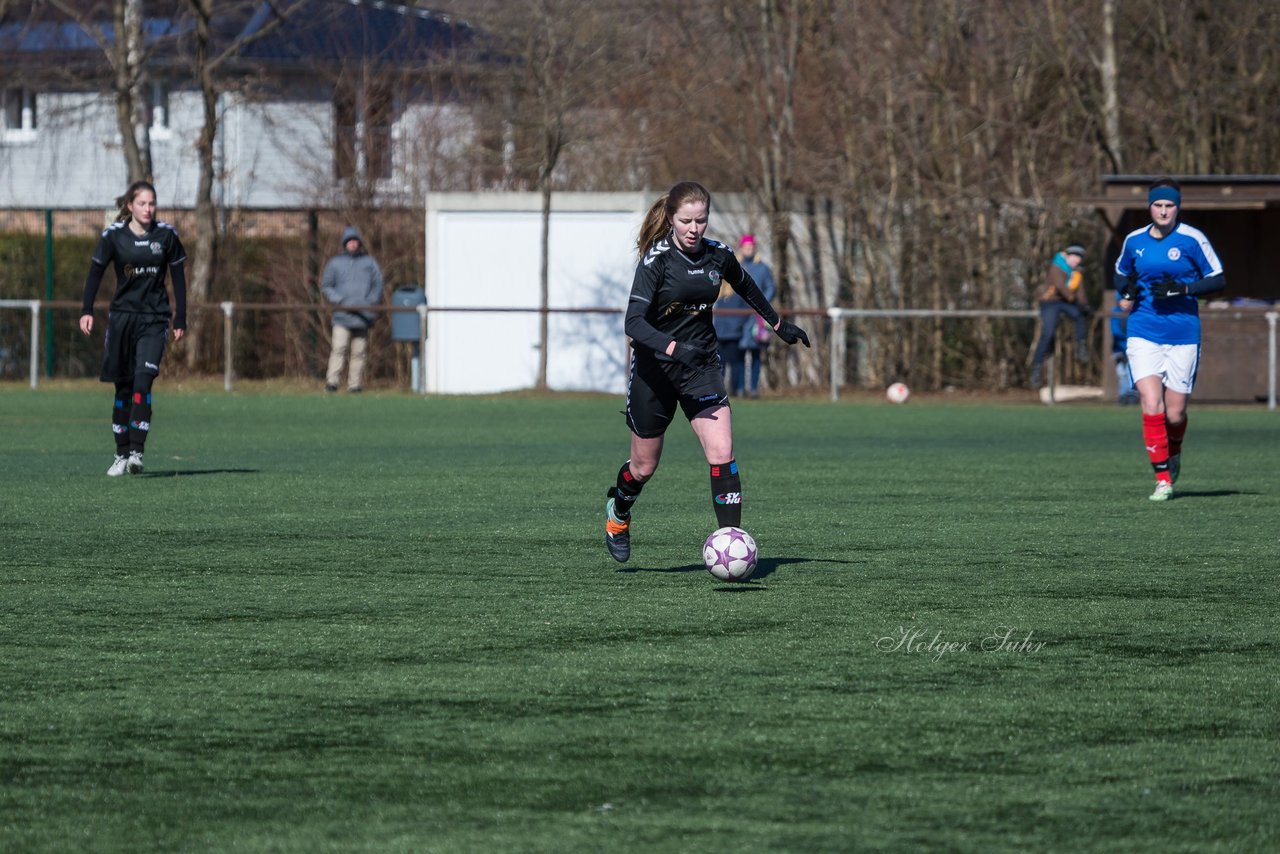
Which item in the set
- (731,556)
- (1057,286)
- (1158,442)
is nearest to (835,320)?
(1057,286)

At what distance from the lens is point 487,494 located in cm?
1340

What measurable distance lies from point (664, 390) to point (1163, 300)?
4.91m

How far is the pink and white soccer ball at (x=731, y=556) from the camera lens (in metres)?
8.58

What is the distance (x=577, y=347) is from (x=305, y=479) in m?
15.1

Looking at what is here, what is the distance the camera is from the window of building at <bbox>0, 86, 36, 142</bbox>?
4588 cm

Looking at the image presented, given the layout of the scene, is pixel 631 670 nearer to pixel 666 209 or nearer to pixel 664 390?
pixel 664 390

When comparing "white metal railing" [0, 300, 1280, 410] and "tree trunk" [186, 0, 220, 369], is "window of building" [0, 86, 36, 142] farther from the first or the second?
"white metal railing" [0, 300, 1280, 410]

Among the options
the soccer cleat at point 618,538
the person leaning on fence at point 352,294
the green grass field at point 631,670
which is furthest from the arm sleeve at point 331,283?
the soccer cleat at point 618,538

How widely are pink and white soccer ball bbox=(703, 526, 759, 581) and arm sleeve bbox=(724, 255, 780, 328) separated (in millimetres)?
980

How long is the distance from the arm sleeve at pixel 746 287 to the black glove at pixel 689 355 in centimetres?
31

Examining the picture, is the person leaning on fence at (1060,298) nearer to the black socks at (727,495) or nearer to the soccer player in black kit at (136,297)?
the soccer player in black kit at (136,297)

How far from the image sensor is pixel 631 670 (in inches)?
260

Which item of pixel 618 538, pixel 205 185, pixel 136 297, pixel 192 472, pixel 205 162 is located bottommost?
pixel 192 472

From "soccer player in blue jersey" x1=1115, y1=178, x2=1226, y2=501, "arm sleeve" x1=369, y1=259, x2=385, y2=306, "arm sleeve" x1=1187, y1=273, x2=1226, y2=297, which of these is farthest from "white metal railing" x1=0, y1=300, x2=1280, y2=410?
"arm sleeve" x1=1187, y1=273, x2=1226, y2=297
